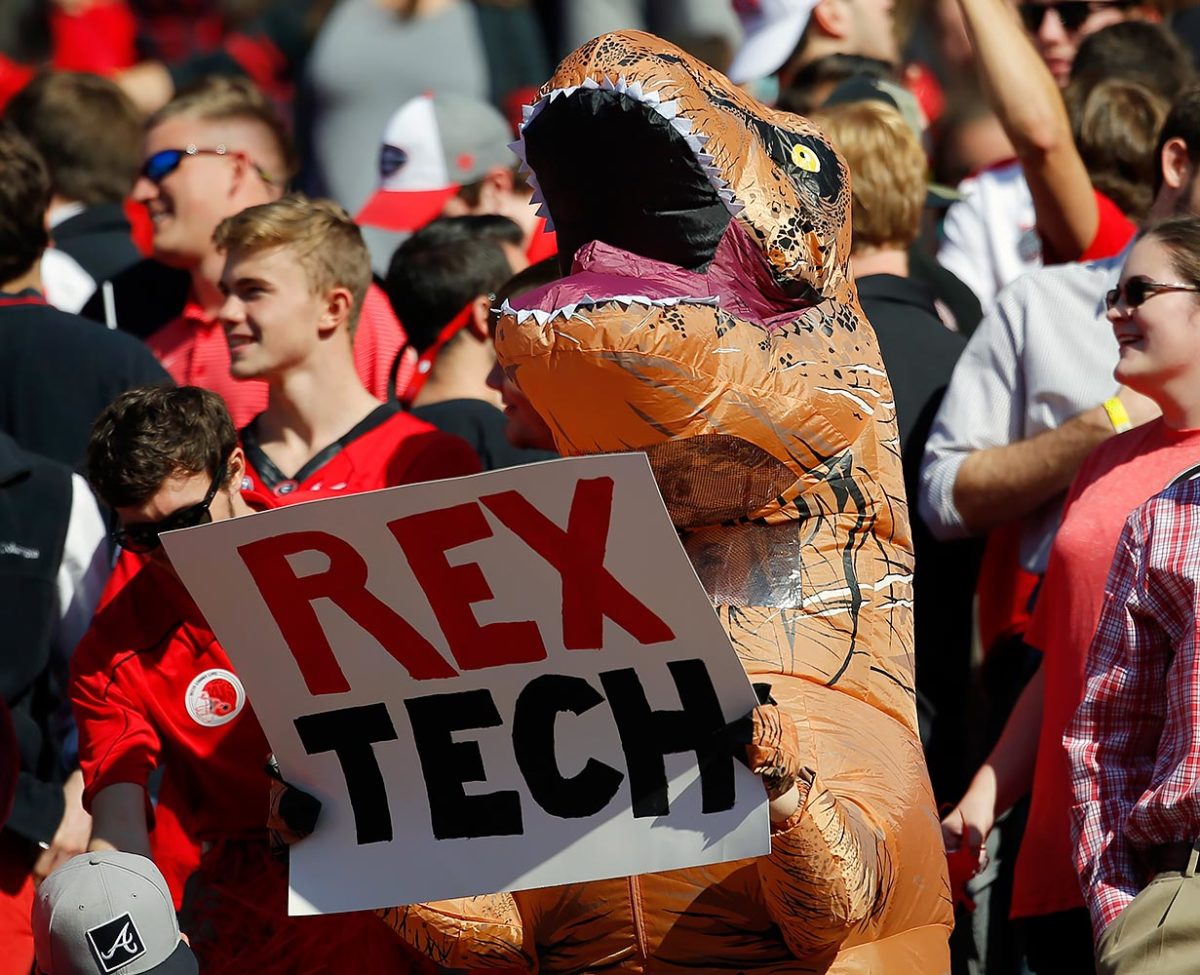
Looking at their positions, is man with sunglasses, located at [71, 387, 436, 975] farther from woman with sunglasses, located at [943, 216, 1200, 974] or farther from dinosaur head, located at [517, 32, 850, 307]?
woman with sunglasses, located at [943, 216, 1200, 974]

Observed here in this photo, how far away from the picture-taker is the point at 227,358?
16.6ft

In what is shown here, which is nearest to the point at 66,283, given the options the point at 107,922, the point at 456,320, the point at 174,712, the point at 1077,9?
the point at 456,320

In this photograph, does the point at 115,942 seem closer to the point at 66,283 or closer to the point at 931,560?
the point at 931,560

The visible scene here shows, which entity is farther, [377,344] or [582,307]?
[377,344]

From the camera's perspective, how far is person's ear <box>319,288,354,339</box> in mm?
4316

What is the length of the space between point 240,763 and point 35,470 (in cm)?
91

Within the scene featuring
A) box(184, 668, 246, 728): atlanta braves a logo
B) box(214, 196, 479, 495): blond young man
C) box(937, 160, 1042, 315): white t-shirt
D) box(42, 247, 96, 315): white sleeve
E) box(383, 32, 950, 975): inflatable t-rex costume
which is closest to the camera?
box(383, 32, 950, 975): inflatable t-rex costume

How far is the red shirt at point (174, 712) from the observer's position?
351 centimetres

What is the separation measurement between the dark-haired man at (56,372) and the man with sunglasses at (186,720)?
98 cm

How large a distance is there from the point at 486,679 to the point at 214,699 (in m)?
1.06

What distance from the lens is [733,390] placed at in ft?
8.68

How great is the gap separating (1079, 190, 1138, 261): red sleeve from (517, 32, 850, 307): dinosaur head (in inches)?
64.5

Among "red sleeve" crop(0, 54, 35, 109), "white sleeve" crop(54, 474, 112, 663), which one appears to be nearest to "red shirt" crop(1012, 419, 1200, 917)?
"white sleeve" crop(54, 474, 112, 663)

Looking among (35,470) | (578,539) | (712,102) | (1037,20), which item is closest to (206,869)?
(35,470)
